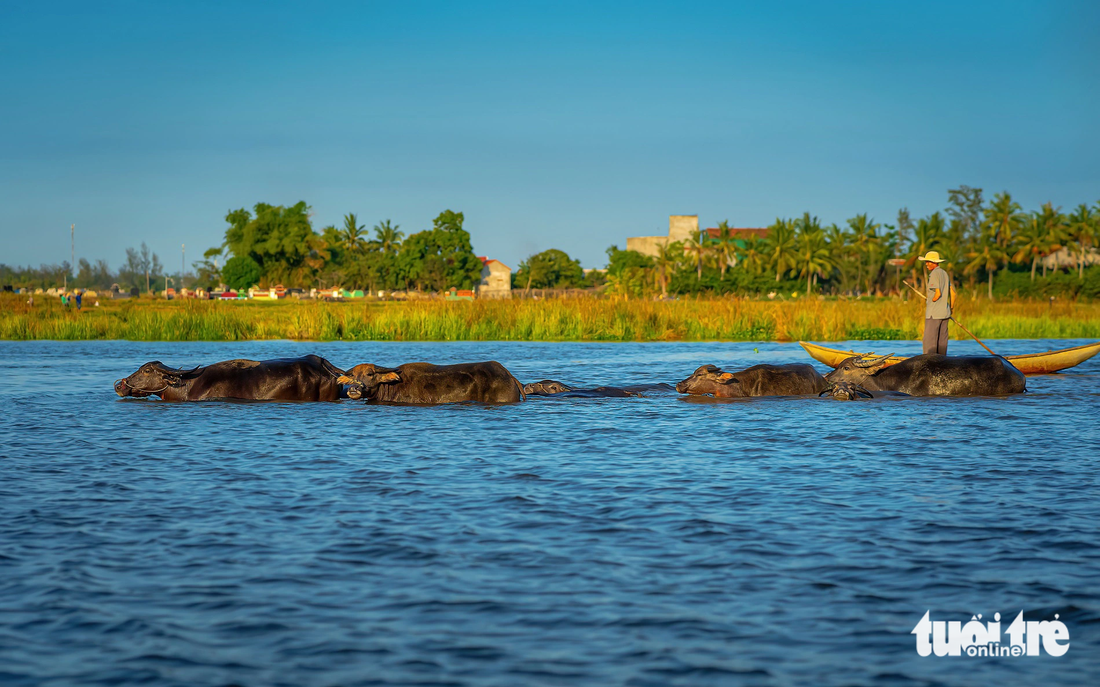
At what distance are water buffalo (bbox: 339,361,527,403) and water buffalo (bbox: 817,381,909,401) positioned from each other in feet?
15.5

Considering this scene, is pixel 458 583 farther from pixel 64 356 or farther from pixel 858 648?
pixel 64 356

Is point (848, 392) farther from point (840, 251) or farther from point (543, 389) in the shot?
point (840, 251)

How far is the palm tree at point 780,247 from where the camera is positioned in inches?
4350

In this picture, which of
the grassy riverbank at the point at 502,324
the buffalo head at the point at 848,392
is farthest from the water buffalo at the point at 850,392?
the grassy riverbank at the point at 502,324

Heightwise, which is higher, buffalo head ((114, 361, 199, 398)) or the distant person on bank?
the distant person on bank

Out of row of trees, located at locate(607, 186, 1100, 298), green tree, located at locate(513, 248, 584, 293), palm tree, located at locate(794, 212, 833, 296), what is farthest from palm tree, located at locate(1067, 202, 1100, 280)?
green tree, located at locate(513, 248, 584, 293)

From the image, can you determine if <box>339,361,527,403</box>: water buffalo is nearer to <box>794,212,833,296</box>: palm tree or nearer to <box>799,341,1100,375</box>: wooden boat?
<box>799,341,1100,375</box>: wooden boat

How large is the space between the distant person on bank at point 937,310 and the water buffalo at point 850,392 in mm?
1745

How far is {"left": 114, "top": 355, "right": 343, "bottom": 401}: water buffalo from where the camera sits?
14203mm

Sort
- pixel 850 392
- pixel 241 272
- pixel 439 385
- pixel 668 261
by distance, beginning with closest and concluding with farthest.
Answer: pixel 439 385 → pixel 850 392 → pixel 241 272 → pixel 668 261

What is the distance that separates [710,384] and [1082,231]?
96.8 meters

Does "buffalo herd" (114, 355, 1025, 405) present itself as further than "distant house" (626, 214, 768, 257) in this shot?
No

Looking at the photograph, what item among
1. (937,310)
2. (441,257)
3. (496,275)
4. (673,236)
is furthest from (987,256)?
(937,310)

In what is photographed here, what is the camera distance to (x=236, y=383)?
46.7ft
